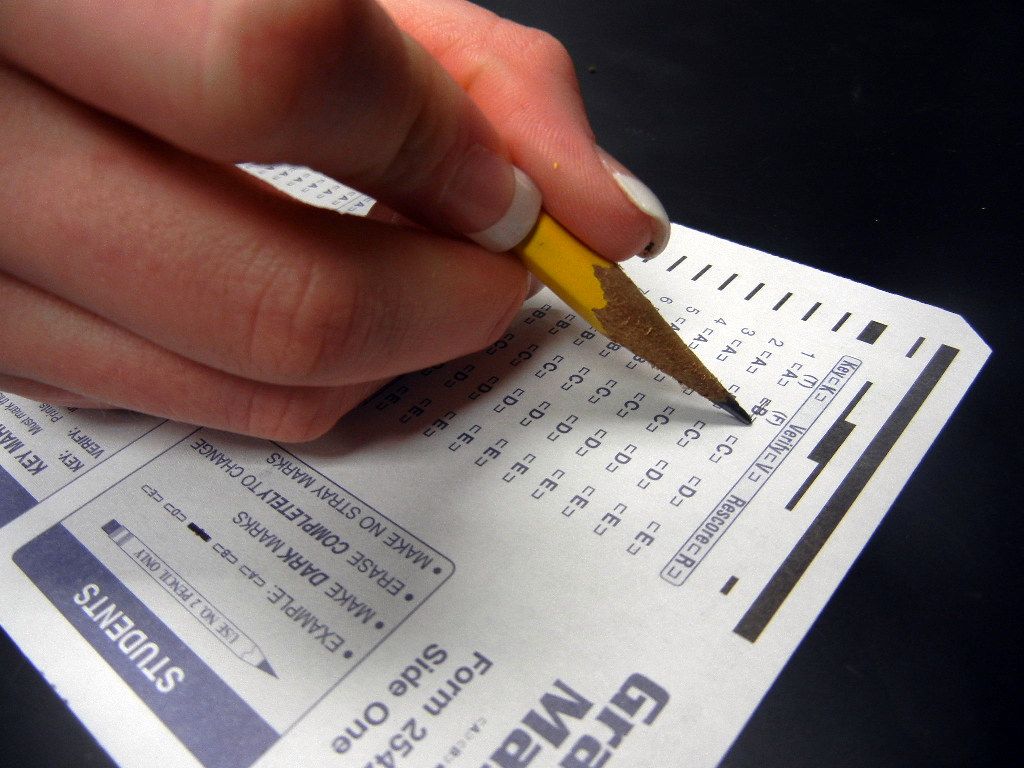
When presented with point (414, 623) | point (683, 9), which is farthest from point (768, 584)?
point (683, 9)

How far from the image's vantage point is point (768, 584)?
35 cm

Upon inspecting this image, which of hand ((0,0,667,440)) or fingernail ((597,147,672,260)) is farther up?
fingernail ((597,147,672,260))

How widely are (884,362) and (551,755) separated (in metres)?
0.34

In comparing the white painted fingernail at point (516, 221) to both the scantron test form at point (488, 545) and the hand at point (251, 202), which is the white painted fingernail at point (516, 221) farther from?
the scantron test form at point (488, 545)

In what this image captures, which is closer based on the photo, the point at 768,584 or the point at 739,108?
the point at 768,584

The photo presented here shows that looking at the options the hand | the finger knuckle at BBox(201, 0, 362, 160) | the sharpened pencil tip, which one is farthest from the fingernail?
the finger knuckle at BBox(201, 0, 362, 160)

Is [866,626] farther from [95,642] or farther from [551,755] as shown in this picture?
[95,642]

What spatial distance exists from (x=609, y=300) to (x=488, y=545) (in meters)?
0.16

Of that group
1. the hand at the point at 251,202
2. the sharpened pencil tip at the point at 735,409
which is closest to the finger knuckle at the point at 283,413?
the hand at the point at 251,202

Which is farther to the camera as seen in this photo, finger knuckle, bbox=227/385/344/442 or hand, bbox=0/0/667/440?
finger knuckle, bbox=227/385/344/442

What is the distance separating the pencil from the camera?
402 millimetres

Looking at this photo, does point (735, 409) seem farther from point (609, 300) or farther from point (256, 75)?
point (256, 75)

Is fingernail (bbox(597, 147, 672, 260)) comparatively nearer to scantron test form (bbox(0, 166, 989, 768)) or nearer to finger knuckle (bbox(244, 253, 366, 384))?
scantron test form (bbox(0, 166, 989, 768))

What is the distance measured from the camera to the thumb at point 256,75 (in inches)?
9.3
